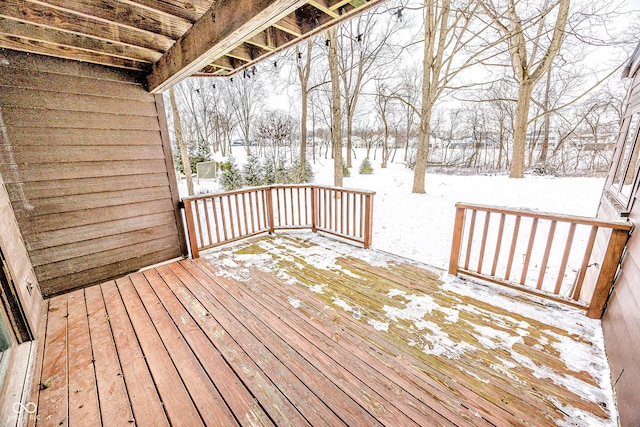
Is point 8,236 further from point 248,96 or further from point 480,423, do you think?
point 248,96

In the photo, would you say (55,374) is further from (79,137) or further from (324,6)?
(324,6)

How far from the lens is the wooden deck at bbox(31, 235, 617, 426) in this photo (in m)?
1.43

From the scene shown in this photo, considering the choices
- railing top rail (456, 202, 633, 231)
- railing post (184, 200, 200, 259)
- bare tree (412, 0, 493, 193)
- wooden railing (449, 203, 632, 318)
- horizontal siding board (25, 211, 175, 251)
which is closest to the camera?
railing top rail (456, 202, 633, 231)

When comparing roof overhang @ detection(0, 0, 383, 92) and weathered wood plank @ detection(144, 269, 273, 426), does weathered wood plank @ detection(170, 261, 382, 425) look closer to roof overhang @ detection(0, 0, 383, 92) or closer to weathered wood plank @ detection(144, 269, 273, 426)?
weathered wood plank @ detection(144, 269, 273, 426)

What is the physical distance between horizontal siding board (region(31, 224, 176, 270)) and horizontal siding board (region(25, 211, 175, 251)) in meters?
0.04

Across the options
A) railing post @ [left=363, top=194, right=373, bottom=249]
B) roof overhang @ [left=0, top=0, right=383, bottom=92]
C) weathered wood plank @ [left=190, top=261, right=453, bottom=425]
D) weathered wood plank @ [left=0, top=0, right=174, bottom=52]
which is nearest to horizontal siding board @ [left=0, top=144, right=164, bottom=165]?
roof overhang @ [left=0, top=0, right=383, bottom=92]

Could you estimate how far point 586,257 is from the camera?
2096 mm

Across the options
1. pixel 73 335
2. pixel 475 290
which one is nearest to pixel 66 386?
pixel 73 335

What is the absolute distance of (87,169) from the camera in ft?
8.54

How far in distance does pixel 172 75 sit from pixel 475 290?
364cm

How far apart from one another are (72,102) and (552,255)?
644 cm

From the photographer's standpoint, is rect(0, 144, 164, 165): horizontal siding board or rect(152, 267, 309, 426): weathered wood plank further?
rect(0, 144, 164, 165): horizontal siding board

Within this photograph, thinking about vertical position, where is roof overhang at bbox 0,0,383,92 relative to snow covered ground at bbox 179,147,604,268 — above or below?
above

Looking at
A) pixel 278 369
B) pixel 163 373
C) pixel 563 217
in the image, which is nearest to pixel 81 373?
pixel 163 373
